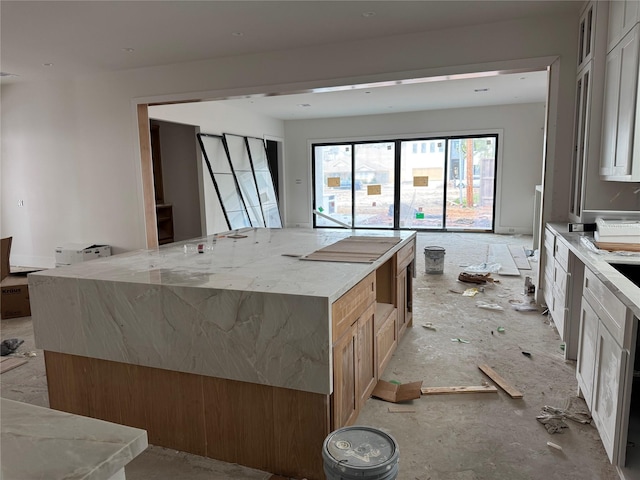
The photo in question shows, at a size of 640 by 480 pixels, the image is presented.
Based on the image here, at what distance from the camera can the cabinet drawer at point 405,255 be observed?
313cm

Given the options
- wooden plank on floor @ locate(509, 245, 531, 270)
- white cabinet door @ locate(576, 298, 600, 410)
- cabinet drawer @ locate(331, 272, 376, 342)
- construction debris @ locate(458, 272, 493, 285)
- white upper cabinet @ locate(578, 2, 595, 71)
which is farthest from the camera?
wooden plank on floor @ locate(509, 245, 531, 270)

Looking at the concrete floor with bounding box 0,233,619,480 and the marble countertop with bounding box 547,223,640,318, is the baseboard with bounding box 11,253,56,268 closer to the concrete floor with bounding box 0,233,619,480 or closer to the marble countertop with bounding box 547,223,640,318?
the concrete floor with bounding box 0,233,619,480

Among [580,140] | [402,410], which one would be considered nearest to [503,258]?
[580,140]

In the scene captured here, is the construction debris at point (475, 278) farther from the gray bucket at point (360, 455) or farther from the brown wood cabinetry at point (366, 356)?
the gray bucket at point (360, 455)

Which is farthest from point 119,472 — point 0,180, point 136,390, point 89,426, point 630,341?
point 0,180

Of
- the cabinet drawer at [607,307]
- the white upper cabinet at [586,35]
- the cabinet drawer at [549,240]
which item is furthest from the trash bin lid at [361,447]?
the white upper cabinet at [586,35]

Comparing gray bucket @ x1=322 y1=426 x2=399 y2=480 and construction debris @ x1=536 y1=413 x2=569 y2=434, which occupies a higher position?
gray bucket @ x1=322 y1=426 x2=399 y2=480

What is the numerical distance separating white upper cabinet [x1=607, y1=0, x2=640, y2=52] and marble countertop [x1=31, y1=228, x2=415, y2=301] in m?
2.12

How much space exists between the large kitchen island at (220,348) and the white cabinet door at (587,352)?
1158 millimetres

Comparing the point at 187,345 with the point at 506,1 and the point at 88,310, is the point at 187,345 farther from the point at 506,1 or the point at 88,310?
the point at 506,1

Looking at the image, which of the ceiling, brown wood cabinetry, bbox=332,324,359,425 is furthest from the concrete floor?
the ceiling

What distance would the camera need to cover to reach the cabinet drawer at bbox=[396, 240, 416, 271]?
3.13 metres

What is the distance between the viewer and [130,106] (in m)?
5.60

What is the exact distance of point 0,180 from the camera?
21.4 feet
